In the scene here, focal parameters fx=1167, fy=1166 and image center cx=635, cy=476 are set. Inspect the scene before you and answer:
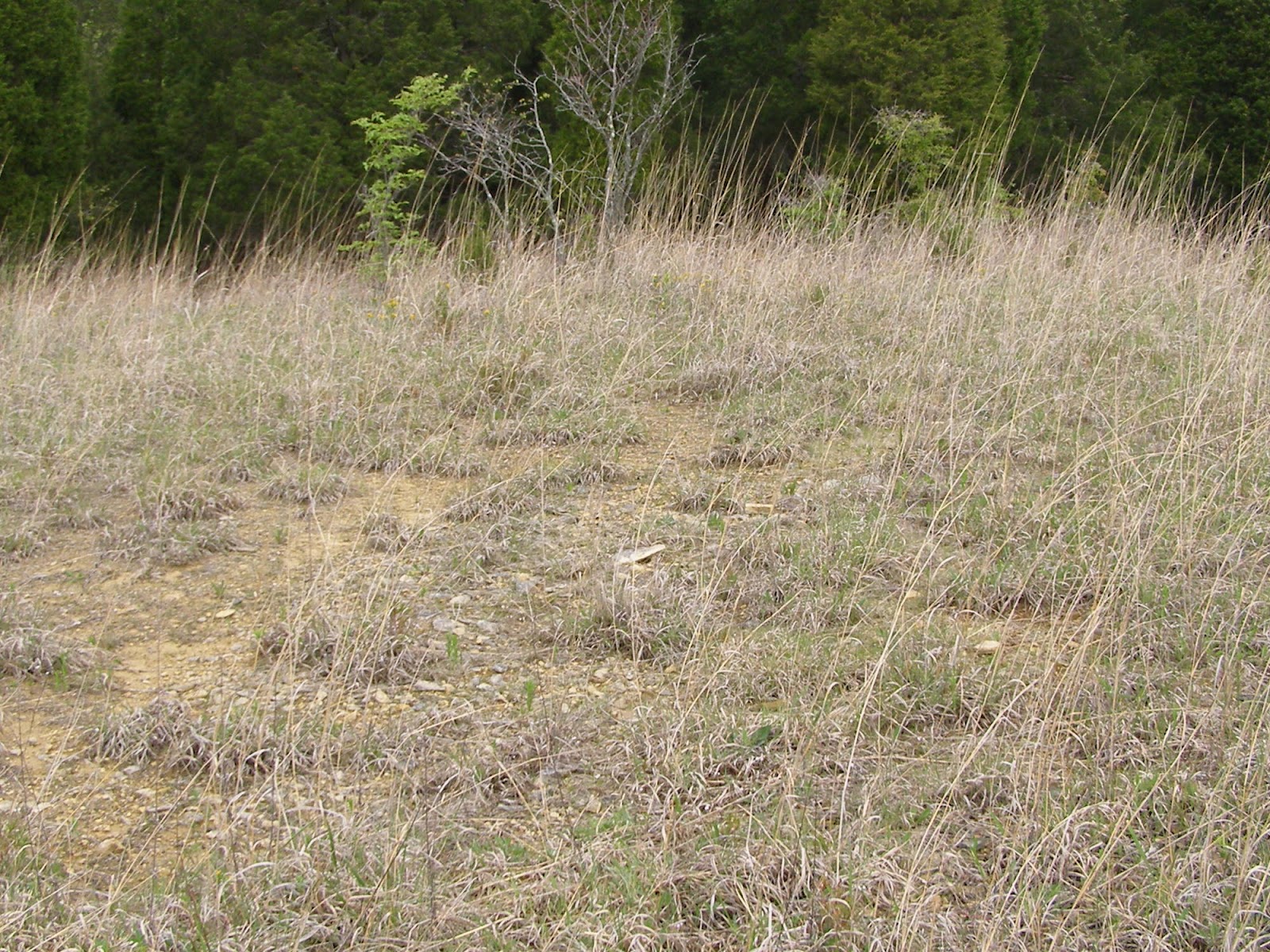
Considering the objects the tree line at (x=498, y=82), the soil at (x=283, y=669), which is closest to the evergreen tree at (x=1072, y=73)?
the tree line at (x=498, y=82)

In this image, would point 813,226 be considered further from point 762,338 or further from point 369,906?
point 369,906

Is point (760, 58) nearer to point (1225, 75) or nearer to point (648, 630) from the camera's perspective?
point (1225, 75)

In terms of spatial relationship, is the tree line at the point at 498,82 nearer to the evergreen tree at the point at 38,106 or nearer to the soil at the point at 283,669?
the evergreen tree at the point at 38,106

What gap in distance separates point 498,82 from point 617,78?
218 cm

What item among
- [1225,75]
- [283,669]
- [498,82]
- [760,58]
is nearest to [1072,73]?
[1225,75]

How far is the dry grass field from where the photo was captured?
1.92 meters

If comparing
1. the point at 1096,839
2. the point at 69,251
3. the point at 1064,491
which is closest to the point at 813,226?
the point at 1064,491

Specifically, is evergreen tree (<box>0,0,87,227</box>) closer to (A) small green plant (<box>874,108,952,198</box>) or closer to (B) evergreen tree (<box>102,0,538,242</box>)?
(B) evergreen tree (<box>102,0,538,242</box>)

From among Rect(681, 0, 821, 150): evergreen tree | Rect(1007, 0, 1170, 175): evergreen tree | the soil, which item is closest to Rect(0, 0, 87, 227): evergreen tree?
Rect(681, 0, 821, 150): evergreen tree

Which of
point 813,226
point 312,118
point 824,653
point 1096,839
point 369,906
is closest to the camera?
point 369,906

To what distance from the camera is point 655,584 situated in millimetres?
2908

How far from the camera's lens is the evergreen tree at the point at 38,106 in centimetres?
1018

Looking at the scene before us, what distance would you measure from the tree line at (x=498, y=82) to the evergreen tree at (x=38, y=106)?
0.06 ft

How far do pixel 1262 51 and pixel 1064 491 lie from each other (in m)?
12.4
